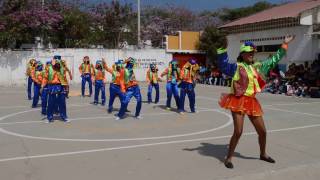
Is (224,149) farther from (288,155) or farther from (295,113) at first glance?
(295,113)

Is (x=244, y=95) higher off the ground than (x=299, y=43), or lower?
lower

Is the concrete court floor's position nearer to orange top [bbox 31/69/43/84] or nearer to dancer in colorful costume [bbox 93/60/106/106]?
orange top [bbox 31/69/43/84]

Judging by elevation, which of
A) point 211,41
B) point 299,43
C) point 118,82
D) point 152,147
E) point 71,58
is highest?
point 211,41

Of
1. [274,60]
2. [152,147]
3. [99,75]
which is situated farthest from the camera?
[99,75]

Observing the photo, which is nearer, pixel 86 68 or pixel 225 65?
pixel 225 65

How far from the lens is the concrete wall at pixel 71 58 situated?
29047 millimetres

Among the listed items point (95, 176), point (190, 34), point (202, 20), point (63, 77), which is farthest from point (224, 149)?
point (202, 20)

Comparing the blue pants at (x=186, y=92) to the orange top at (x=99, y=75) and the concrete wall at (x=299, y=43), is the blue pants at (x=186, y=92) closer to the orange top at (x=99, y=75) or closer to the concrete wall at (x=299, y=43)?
the orange top at (x=99, y=75)

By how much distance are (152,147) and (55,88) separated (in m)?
4.56

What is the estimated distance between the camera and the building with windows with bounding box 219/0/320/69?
23531 mm

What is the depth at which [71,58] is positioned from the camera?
3086 centimetres

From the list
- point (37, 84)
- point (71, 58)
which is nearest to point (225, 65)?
point (37, 84)

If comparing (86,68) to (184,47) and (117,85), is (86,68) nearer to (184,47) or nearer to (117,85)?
(117,85)

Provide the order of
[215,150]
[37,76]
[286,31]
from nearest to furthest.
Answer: [215,150]
[37,76]
[286,31]
